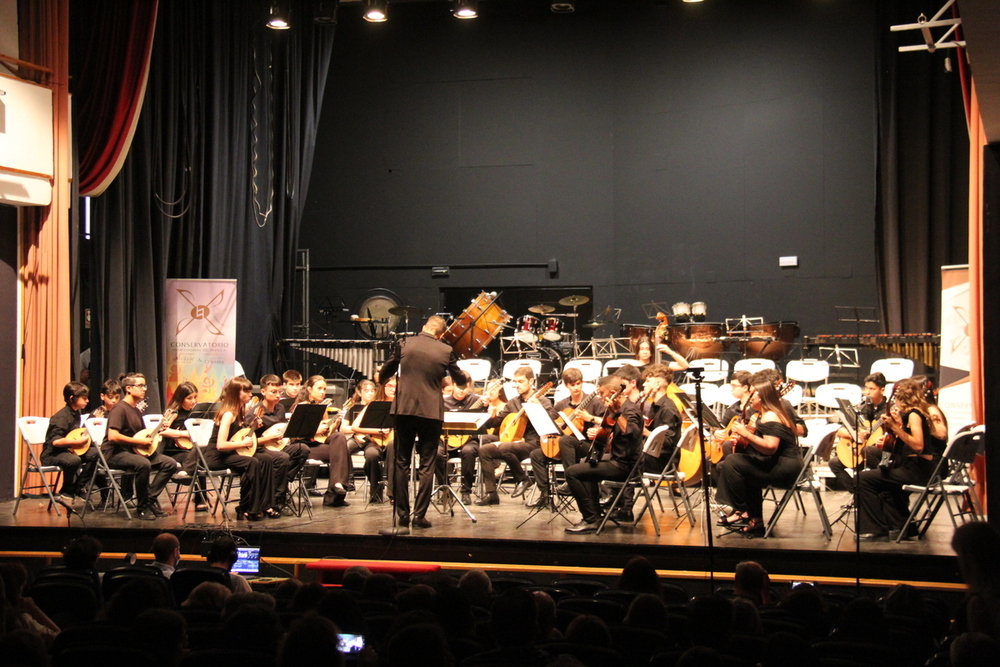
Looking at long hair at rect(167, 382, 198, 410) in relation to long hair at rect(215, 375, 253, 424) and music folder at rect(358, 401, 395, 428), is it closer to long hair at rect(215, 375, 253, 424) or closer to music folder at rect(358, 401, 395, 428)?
long hair at rect(215, 375, 253, 424)

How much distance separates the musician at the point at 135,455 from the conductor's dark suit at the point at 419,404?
255cm

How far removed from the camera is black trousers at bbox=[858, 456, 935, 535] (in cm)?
793

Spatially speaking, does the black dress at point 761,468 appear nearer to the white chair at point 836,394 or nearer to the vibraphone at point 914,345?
the white chair at point 836,394

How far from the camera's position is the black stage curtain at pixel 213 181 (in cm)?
1320

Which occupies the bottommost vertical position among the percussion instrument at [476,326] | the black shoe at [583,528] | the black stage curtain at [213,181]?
the black shoe at [583,528]

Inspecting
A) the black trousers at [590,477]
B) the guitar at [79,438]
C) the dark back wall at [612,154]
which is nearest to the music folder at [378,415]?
the black trousers at [590,477]

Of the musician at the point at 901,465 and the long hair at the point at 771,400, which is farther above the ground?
the long hair at the point at 771,400

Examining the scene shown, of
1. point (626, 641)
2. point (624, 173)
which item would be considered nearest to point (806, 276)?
point (624, 173)

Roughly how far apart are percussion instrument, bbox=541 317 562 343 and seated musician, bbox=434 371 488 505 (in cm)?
504

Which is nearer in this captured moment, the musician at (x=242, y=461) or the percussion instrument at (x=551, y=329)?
the musician at (x=242, y=461)

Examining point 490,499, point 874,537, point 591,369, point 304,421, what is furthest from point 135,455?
point 874,537

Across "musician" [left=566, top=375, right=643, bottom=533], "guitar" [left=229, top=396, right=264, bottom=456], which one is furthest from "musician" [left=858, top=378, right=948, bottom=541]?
"guitar" [left=229, top=396, right=264, bottom=456]

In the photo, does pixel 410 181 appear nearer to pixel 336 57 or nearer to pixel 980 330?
pixel 336 57

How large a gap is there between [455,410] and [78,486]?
3985 mm
